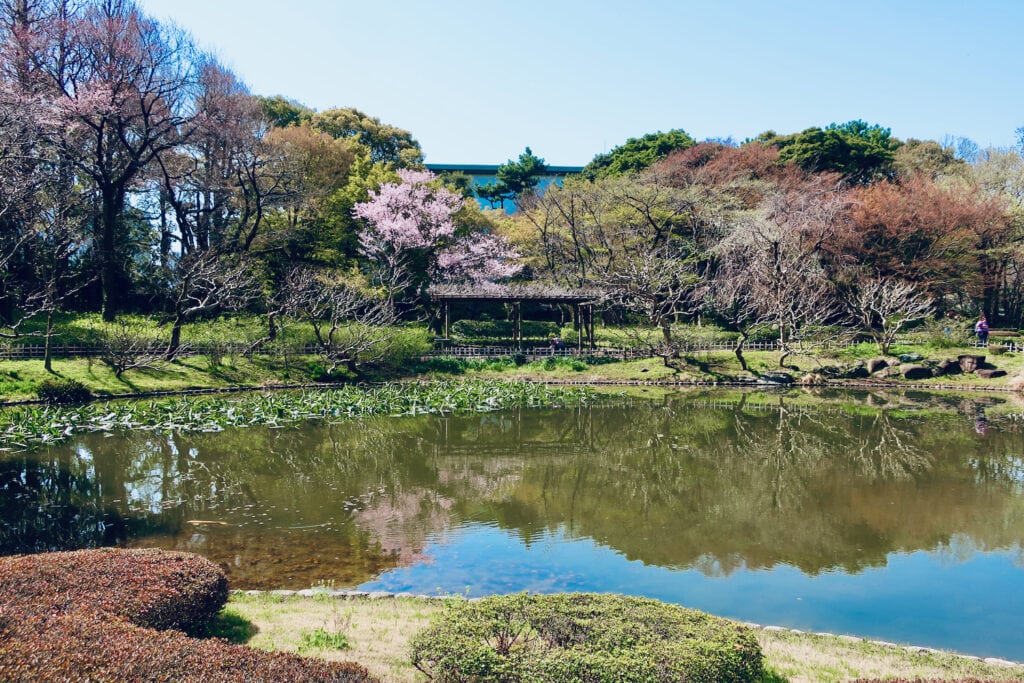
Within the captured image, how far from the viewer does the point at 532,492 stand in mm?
11805

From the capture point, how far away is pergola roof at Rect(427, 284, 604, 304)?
2762 centimetres

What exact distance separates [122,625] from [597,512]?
7331 mm

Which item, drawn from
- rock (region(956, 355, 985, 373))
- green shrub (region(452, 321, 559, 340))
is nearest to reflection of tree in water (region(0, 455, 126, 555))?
green shrub (region(452, 321, 559, 340))

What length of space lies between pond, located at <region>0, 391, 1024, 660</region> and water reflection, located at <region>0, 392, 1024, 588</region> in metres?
0.05

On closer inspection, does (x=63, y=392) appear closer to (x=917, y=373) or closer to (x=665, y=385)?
(x=665, y=385)

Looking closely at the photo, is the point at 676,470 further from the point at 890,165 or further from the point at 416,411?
the point at 890,165

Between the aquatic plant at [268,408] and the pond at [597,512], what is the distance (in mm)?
985

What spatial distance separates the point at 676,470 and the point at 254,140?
23739 millimetres

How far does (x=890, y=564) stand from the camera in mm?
8516

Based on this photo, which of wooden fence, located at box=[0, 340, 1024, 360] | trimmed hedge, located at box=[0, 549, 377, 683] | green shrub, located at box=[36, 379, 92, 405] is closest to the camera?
trimmed hedge, located at box=[0, 549, 377, 683]

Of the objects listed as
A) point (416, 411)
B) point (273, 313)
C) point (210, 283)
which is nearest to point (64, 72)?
point (210, 283)

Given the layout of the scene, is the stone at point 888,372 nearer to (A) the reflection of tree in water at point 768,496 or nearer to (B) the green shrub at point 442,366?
(A) the reflection of tree in water at point 768,496


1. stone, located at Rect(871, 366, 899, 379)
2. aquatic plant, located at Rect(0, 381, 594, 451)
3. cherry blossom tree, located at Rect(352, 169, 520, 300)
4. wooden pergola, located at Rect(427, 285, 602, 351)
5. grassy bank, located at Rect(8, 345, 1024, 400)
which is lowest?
aquatic plant, located at Rect(0, 381, 594, 451)

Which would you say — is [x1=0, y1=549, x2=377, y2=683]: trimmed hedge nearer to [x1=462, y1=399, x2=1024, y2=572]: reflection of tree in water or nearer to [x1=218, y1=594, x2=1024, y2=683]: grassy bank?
[x1=218, y1=594, x2=1024, y2=683]: grassy bank
